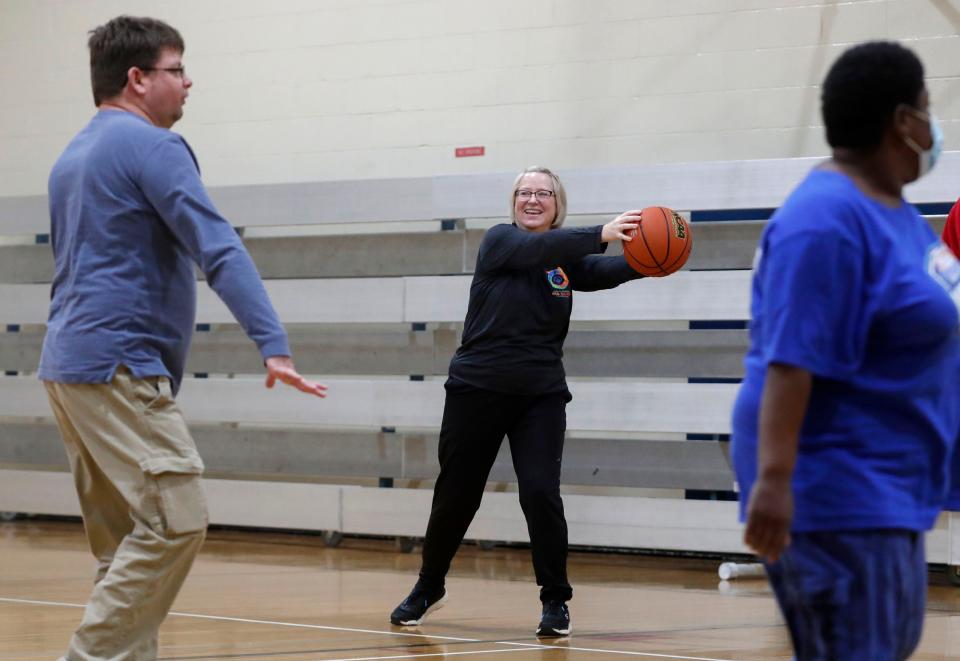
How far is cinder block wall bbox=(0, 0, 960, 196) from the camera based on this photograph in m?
6.68

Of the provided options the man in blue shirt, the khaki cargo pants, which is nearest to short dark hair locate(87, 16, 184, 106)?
the man in blue shirt

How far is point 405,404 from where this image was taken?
7020 mm

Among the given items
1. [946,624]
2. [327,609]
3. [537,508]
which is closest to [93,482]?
[537,508]

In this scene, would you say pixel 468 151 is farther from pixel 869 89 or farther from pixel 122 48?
pixel 869 89

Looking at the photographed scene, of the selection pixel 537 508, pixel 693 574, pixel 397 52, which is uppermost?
pixel 397 52

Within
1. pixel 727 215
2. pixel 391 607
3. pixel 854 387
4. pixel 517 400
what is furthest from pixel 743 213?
pixel 854 387

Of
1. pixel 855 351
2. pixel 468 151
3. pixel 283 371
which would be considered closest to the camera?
pixel 855 351

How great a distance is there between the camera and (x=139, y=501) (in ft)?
8.49

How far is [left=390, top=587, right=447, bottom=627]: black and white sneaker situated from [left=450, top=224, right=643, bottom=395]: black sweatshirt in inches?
27.8

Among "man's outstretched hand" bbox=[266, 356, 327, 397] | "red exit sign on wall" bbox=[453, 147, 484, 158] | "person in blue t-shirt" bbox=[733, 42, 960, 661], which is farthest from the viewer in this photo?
"red exit sign on wall" bbox=[453, 147, 484, 158]

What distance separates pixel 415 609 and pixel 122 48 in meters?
2.29

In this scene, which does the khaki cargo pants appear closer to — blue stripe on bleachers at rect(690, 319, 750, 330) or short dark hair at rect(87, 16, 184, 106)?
short dark hair at rect(87, 16, 184, 106)

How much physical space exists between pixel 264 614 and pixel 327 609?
27 cm

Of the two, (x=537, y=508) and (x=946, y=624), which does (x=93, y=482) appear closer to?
(x=537, y=508)
